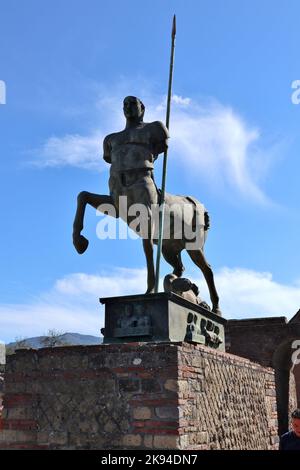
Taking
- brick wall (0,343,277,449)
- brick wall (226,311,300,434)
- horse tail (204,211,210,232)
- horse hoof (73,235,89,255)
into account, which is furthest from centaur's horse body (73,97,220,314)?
brick wall (226,311,300,434)

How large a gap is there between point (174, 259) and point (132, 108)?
2077mm

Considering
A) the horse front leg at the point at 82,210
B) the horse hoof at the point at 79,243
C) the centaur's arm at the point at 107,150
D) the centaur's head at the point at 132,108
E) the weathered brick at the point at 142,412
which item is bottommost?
the weathered brick at the point at 142,412

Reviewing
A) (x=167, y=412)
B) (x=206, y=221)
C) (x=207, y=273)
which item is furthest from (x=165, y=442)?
(x=206, y=221)

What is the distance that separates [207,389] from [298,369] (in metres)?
19.2

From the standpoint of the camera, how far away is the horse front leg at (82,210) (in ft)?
20.6

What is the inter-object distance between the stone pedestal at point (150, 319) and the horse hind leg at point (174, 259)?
1.03m

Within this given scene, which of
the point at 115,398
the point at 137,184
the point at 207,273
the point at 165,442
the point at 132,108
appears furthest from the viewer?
the point at 207,273

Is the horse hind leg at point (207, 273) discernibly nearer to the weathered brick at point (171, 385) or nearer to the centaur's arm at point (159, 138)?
the centaur's arm at point (159, 138)

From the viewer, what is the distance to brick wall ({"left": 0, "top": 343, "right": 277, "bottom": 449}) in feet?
16.0

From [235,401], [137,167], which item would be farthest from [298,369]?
[137,167]

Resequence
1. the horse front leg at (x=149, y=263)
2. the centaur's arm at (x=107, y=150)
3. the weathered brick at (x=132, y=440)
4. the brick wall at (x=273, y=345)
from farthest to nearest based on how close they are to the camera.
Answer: the brick wall at (x=273, y=345) < the centaur's arm at (x=107, y=150) < the horse front leg at (x=149, y=263) < the weathered brick at (x=132, y=440)

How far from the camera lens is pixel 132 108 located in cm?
644

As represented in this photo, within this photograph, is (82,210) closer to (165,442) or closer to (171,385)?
(171,385)

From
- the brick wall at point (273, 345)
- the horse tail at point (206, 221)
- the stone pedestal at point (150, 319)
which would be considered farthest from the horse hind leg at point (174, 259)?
the brick wall at point (273, 345)
